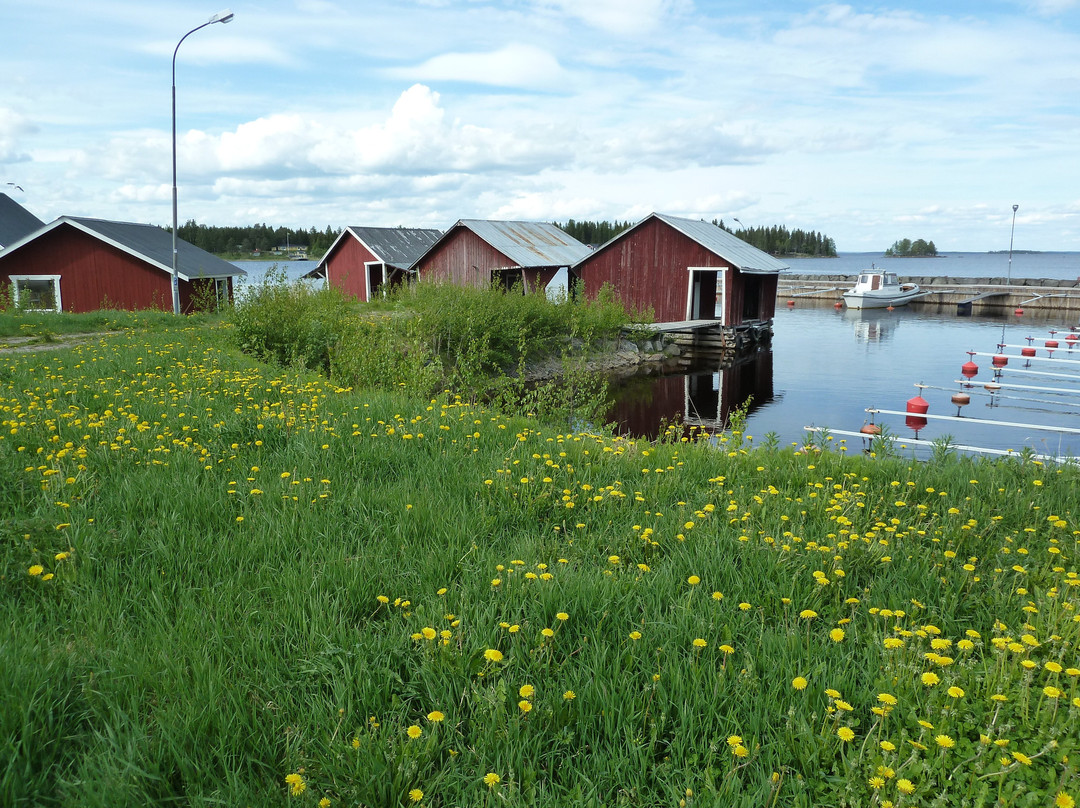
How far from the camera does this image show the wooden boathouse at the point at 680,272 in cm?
3278

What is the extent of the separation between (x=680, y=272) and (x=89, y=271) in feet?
82.8

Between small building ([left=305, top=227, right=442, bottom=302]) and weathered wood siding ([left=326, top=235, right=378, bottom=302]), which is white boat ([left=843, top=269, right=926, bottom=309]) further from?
weathered wood siding ([left=326, top=235, right=378, bottom=302])

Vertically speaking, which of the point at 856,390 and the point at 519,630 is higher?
the point at 519,630

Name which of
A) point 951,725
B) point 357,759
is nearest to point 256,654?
point 357,759

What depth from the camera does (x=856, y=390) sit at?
24.1 m

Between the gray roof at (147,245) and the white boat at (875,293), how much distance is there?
4412cm

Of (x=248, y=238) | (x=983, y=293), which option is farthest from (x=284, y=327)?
(x=248, y=238)

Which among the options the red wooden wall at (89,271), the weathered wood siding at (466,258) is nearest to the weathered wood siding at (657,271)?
the weathered wood siding at (466,258)

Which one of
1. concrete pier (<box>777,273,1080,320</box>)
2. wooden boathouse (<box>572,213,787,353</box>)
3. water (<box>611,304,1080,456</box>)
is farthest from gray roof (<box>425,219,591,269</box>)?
concrete pier (<box>777,273,1080,320</box>)

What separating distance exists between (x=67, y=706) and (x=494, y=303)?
21794 millimetres

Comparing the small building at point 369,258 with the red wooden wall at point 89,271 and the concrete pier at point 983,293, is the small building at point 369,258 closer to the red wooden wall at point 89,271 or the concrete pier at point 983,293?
the red wooden wall at point 89,271

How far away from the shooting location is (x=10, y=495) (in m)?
4.89

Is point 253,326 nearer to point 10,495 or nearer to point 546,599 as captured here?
point 10,495

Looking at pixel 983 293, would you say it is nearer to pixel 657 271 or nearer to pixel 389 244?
pixel 657 271
